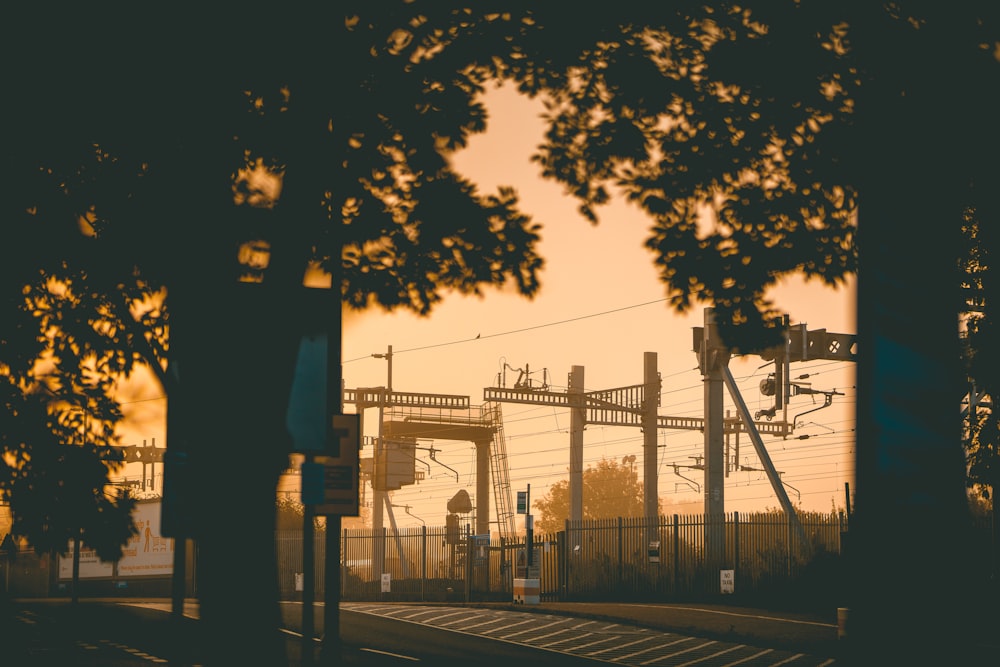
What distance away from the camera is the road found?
725 inches

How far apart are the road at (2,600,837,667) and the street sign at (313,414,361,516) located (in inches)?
106

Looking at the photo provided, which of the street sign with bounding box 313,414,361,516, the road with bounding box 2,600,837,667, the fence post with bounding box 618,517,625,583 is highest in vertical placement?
the street sign with bounding box 313,414,361,516

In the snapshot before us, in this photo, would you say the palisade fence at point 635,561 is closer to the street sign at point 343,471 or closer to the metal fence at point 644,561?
the metal fence at point 644,561

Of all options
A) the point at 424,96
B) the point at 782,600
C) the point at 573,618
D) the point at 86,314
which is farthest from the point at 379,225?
the point at 782,600

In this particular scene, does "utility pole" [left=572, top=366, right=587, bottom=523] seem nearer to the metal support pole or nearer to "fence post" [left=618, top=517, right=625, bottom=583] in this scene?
the metal support pole

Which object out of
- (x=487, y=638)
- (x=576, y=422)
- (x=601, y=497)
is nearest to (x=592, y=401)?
(x=576, y=422)

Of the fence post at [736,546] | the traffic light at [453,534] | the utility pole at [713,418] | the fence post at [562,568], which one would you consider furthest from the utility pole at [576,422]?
the fence post at [736,546]

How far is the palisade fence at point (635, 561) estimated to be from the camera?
30.6 metres

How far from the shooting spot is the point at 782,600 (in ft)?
95.6

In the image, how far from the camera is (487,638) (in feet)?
73.9

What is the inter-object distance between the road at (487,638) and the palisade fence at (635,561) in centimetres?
388

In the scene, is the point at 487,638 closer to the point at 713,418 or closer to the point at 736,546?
the point at 736,546

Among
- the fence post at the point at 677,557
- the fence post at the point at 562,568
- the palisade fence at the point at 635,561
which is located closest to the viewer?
the palisade fence at the point at 635,561

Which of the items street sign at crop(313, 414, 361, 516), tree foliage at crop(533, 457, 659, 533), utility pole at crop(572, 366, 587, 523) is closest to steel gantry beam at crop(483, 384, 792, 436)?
utility pole at crop(572, 366, 587, 523)
